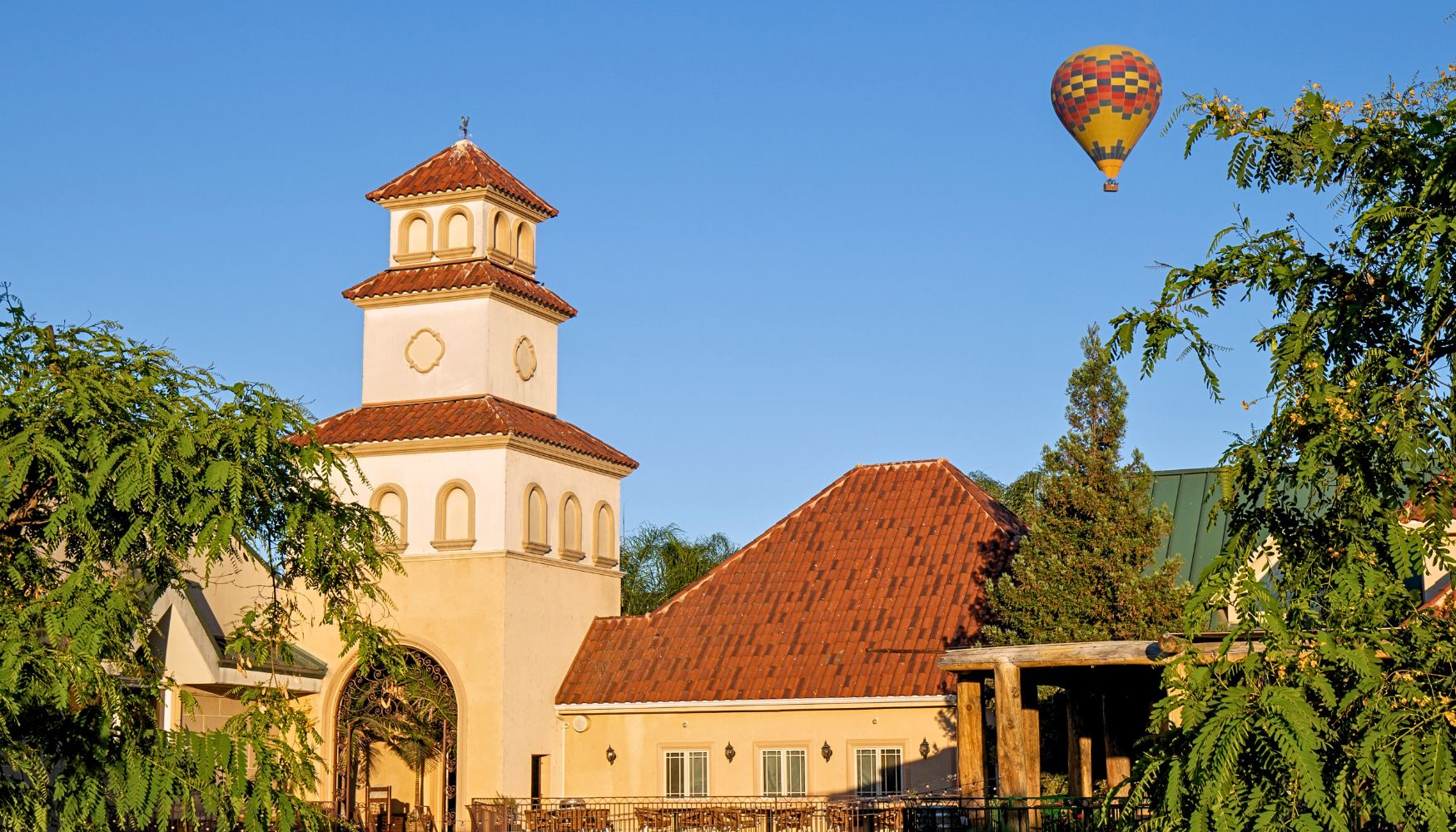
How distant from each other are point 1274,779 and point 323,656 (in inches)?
966

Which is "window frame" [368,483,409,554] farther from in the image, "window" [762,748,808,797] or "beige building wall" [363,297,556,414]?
"window" [762,748,808,797]

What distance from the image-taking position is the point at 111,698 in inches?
483

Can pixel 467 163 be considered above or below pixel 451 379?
above

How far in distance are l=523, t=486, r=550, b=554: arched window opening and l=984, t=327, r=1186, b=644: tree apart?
28.2ft

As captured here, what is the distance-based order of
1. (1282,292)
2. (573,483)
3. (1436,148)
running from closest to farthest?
(1436,148), (1282,292), (573,483)

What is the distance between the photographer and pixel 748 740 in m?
30.7

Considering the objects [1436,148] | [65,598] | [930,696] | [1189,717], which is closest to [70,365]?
[65,598]

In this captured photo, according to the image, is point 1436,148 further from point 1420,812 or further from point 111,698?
point 111,698

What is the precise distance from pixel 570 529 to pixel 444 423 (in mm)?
3449

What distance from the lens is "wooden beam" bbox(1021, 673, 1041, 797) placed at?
2056 cm

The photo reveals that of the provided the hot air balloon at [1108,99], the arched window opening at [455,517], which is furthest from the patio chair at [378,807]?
the hot air balloon at [1108,99]

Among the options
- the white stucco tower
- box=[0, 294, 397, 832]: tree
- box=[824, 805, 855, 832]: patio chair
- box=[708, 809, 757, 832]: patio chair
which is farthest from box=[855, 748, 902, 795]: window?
box=[0, 294, 397, 832]: tree

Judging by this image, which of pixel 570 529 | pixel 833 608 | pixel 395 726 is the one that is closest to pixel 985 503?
pixel 833 608

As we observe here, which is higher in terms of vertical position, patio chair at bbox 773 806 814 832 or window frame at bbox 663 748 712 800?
window frame at bbox 663 748 712 800
